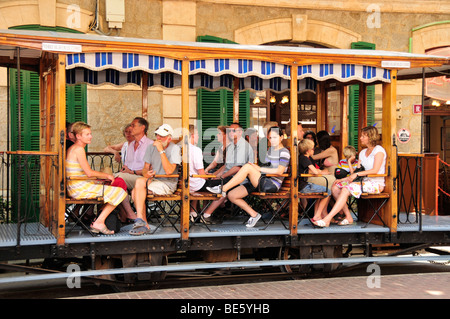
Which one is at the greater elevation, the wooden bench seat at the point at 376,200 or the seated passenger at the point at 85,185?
the seated passenger at the point at 85,185

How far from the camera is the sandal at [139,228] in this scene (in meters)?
6.93

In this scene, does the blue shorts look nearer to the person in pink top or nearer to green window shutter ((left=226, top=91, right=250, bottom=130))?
the person in pink top

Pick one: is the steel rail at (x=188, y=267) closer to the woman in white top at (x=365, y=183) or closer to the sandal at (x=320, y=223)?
the sandal at (x=320, y=223)

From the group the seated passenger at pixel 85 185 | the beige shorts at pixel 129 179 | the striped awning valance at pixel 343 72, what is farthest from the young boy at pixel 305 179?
the seated passenger at pixel 85 185

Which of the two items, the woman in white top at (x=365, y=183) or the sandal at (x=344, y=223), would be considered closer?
the woman in white top at (x=365, y=183)

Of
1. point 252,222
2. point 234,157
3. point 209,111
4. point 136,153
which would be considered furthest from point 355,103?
point 136,153

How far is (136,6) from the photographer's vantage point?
11992mm

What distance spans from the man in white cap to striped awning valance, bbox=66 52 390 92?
3.04ft

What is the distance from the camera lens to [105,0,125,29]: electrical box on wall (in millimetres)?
11711

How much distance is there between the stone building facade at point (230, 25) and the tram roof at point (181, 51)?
3.64 meters

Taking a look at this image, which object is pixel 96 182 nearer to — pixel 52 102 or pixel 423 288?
pixel 52 102
